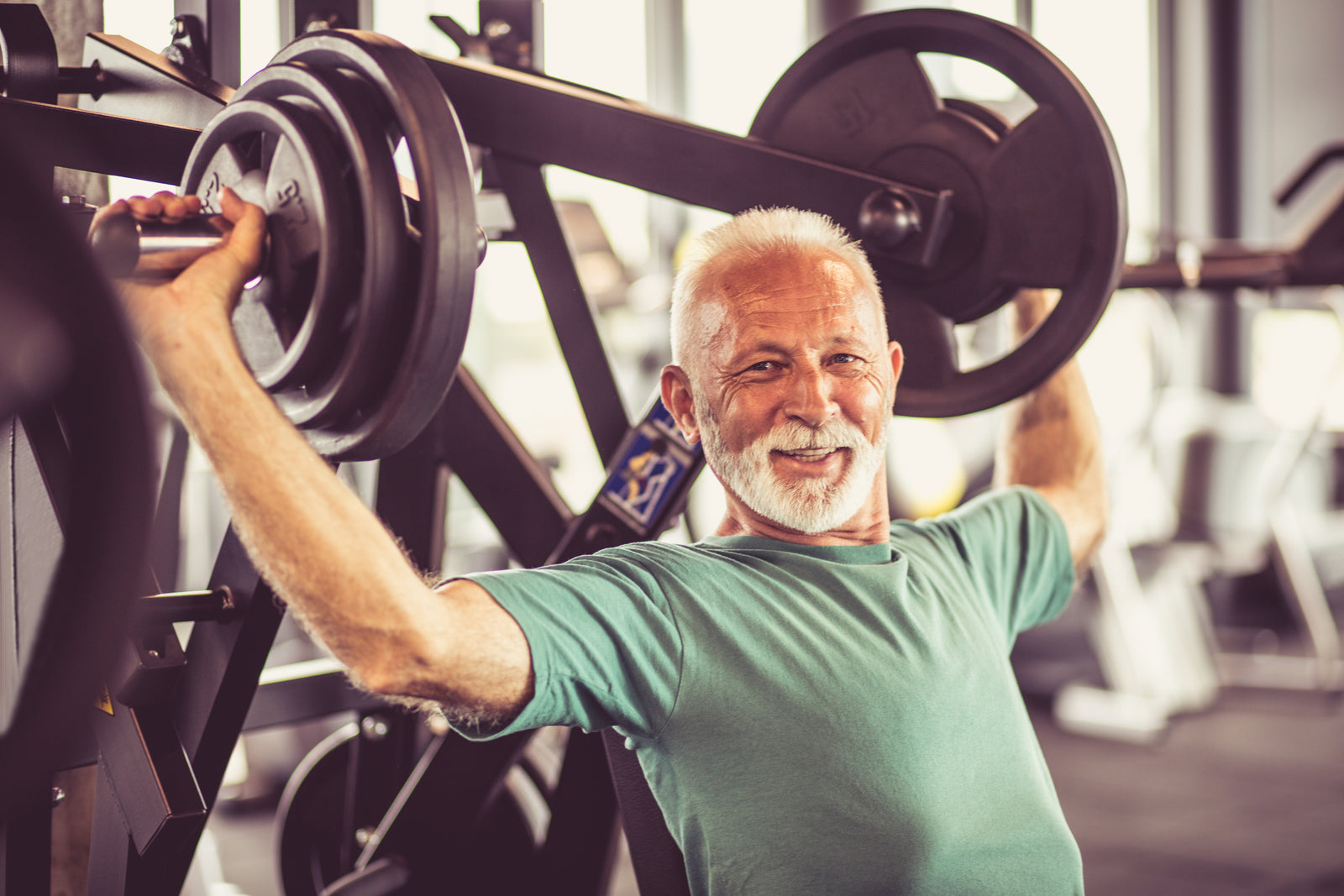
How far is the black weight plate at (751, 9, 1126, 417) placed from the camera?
139 centimetres

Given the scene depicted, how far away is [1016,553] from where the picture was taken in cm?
149

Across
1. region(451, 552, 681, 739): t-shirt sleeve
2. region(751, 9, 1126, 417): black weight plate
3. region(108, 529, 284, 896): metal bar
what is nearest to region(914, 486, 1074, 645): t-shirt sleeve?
region(751, 9, 1126, 417): black weight plate

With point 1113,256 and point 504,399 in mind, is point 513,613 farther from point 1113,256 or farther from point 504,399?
point 504,399

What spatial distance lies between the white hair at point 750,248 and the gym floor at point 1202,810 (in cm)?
146

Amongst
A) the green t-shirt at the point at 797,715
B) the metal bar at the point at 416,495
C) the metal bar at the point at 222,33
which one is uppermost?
the metal bar at the point at 222,33

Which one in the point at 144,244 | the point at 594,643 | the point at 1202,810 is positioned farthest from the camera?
the point at 1202,810

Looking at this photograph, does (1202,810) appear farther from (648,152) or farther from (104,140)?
(104,140)

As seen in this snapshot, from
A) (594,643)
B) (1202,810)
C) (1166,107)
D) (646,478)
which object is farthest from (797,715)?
(1166,107)

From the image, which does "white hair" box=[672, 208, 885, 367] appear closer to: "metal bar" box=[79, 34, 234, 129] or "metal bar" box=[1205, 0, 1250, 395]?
"metal bar" box=[79, 34, 234, 129]

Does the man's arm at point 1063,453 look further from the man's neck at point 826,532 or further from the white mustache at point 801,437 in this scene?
the white mustache at point 801,437

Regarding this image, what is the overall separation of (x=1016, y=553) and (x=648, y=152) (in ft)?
2.18

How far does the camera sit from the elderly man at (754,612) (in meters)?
0.93

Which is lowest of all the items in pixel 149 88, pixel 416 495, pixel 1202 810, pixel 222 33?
pixel 1202 810

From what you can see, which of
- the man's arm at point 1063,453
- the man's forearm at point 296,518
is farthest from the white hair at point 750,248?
the man's forearm at point 296,518
